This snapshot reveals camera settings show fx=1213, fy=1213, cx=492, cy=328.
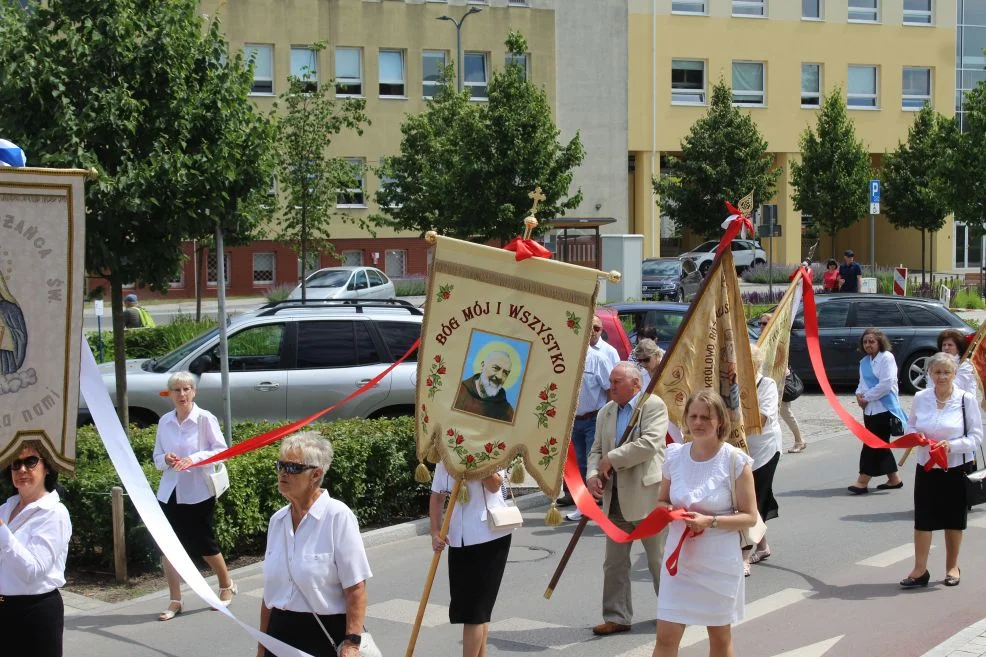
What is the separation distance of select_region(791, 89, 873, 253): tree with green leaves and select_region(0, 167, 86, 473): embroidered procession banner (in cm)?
3940

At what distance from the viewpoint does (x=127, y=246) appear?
11.0 metres

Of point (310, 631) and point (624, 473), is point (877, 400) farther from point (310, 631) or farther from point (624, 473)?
point (310, 631)

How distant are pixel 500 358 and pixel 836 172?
3788 centimetres

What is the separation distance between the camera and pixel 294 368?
43.8 feet

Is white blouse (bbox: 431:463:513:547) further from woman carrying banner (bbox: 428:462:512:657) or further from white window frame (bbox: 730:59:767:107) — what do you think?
white window frame (bbox: 730:59:767:107)

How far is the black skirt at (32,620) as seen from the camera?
5.19 meters

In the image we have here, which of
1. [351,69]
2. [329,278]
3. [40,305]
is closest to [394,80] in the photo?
[351,69]

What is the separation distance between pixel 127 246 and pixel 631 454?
5.64 metres

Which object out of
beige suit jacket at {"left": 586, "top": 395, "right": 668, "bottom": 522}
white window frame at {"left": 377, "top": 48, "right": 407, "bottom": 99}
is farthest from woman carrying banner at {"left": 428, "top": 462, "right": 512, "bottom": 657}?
white window frame at {"left": 377, "top": 48, "right": 407, "bottom": 99}

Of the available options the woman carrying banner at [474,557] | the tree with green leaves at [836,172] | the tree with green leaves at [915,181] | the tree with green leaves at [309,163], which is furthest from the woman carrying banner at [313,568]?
the tree with green leaves at [836,172]

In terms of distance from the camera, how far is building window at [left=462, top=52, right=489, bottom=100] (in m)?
44.4

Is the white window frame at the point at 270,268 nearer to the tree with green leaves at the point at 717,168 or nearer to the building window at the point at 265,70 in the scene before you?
the building window at the point at 265,70

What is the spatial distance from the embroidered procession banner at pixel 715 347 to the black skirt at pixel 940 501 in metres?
1.76

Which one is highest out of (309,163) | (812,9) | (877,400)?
(812,9)
